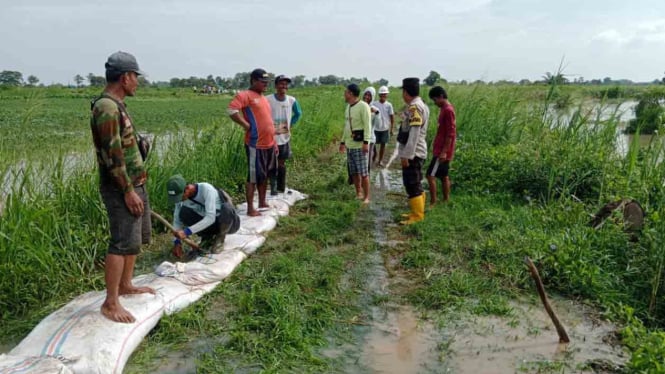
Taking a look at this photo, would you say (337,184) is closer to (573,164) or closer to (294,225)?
(294,225)

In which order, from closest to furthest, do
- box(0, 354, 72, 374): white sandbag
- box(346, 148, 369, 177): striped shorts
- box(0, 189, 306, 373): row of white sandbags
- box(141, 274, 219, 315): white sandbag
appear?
box(0, 354, 72, 374): white sandbag
box(0, 189, 306, 373): row of white sandbags
box(141, 274, 219, 315): white sandbag
box(346, 148, 369, 177): striped shorts

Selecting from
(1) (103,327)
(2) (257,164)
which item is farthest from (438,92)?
(1) (103,327)

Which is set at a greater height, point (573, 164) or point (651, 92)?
point (651, 92)

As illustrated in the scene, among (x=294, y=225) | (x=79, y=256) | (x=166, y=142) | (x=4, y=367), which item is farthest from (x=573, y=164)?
(x=4, y=367)

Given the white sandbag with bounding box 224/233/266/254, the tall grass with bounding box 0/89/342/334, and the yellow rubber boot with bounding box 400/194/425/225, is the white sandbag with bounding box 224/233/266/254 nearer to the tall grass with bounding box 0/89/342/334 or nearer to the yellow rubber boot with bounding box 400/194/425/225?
the tall grass with bounding box 0/89/342/334

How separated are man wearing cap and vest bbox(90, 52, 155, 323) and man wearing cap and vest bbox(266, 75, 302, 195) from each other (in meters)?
3.12

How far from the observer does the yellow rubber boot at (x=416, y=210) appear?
5.42 m

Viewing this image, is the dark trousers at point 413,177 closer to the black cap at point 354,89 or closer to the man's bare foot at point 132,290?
the black cap at point 354,89

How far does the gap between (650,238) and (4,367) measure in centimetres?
433

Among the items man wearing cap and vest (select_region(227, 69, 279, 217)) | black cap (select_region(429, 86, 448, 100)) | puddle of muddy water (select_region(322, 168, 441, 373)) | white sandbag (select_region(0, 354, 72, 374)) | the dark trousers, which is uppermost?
black cap (select_region(429, 86, 448, 100))

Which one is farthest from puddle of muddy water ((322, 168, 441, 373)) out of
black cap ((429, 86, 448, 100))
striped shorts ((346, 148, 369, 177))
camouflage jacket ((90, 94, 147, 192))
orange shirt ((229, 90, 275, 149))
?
black cap ((429, 86, 448, 100))

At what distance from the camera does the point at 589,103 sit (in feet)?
22.6

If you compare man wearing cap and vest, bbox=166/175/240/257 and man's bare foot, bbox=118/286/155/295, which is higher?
man wearing cap and vest, bbox=166/175/240/257

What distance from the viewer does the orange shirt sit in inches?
201
